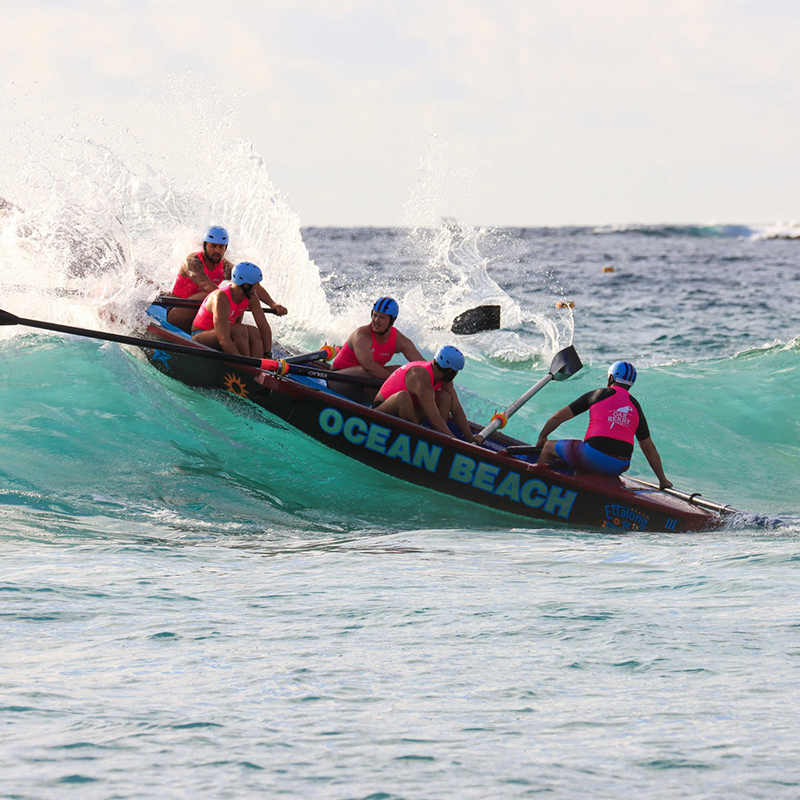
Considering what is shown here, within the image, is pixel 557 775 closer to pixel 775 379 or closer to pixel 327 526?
pixel 327 526

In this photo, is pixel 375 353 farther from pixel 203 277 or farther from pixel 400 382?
pixel 203 277

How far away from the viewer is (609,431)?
8.37 m

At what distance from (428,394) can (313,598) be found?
3394mm

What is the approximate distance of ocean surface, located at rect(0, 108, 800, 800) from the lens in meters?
3.53

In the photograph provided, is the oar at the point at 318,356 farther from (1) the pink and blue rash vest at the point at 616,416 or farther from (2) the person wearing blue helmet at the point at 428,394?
(1) the pink and blue rash vest at the point at 616,416

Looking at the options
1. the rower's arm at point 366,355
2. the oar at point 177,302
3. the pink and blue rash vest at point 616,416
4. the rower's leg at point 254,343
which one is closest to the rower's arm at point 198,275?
the oar at point 177,302

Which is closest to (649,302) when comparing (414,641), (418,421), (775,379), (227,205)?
(775,379)

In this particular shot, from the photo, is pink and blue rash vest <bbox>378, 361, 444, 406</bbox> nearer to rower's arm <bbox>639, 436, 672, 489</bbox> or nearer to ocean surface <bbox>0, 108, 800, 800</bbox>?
ocean surface <bbox>0, 108, 800, 800</bbox>

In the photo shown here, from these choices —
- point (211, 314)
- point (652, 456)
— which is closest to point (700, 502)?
point (652, 456)

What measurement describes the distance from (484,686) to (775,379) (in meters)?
12.3

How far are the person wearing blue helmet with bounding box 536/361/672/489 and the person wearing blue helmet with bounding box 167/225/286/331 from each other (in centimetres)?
381

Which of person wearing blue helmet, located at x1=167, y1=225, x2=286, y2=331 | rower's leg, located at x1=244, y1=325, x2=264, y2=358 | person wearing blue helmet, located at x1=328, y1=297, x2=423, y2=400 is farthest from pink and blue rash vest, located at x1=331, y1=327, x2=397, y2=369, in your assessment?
person wearing blue helmet, located at x1=167, y1=225, x2=286, y2=331

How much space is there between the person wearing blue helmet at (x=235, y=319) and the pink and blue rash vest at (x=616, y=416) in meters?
3.49

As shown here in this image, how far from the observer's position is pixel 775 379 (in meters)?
15.2
